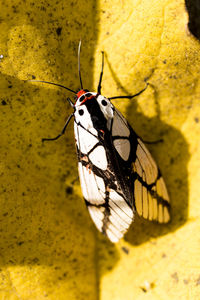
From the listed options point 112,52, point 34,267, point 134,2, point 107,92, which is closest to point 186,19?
point 134,2

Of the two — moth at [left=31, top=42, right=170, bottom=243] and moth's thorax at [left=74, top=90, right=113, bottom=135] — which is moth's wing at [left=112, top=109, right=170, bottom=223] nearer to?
moth at [left=31, top=42, right=170, bottom=243]

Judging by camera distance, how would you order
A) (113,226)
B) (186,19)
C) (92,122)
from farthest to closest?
(113,226)
(92,122)
(186,19)

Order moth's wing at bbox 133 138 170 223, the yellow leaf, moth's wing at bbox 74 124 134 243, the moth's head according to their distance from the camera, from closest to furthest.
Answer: the yellow leaf
the moth's head
moth's wing at bbox 74 124 134 243
moth's wing at bbox 133 138 170 223

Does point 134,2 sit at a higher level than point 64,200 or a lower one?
higher

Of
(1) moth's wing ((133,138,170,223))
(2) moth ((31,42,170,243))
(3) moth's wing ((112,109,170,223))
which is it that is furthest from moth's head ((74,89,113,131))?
(1) moth's wing ((133,138,170,223))

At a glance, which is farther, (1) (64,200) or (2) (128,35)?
(1) (64,200)

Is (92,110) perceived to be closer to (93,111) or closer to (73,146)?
(93,111)

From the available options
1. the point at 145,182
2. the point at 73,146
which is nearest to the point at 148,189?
the point at 145,182

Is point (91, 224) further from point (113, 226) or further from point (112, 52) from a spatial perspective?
point (112, 52)
